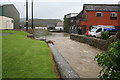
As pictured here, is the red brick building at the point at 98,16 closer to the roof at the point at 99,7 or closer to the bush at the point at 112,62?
the roof at the point at 99,7

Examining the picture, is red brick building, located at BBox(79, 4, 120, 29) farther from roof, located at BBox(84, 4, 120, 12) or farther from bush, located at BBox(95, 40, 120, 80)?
bush, located at BBox(95, 40, 120, 80)

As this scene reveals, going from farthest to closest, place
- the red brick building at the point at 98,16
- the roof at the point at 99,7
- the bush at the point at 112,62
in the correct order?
the roof at the point at 99,7, the red brick building at the point at 98,16, the bush at the point at 112,62

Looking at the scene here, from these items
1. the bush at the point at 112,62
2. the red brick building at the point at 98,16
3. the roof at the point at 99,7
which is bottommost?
the bush at the point at 112,62

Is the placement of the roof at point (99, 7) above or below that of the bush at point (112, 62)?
above

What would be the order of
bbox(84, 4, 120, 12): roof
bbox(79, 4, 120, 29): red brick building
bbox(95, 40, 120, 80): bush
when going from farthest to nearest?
1. bbox(84, 4, 120, 12): roof
2. bbox(79, 4, 120, 29): red brick building
3. bbox(95, 40, 120, 80): bush

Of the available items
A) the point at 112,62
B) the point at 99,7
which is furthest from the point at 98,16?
the point at 112,62

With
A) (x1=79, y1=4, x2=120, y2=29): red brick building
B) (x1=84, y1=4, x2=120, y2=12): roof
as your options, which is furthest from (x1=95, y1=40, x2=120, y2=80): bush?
(x1=84, y1=4, x2=120, y2=12): roof

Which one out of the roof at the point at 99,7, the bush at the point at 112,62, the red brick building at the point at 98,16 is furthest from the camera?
the roof at the point at 99,7

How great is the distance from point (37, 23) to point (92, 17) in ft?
131

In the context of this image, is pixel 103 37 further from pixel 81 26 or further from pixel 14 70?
pixel 81 26

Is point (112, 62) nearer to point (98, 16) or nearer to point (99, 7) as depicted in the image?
point (98, 16)

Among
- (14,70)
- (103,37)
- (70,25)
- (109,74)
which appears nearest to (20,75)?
(14,70)

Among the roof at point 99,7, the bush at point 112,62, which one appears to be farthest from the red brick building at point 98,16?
the bush at point 112,62

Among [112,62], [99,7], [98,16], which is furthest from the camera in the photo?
[99,7]
